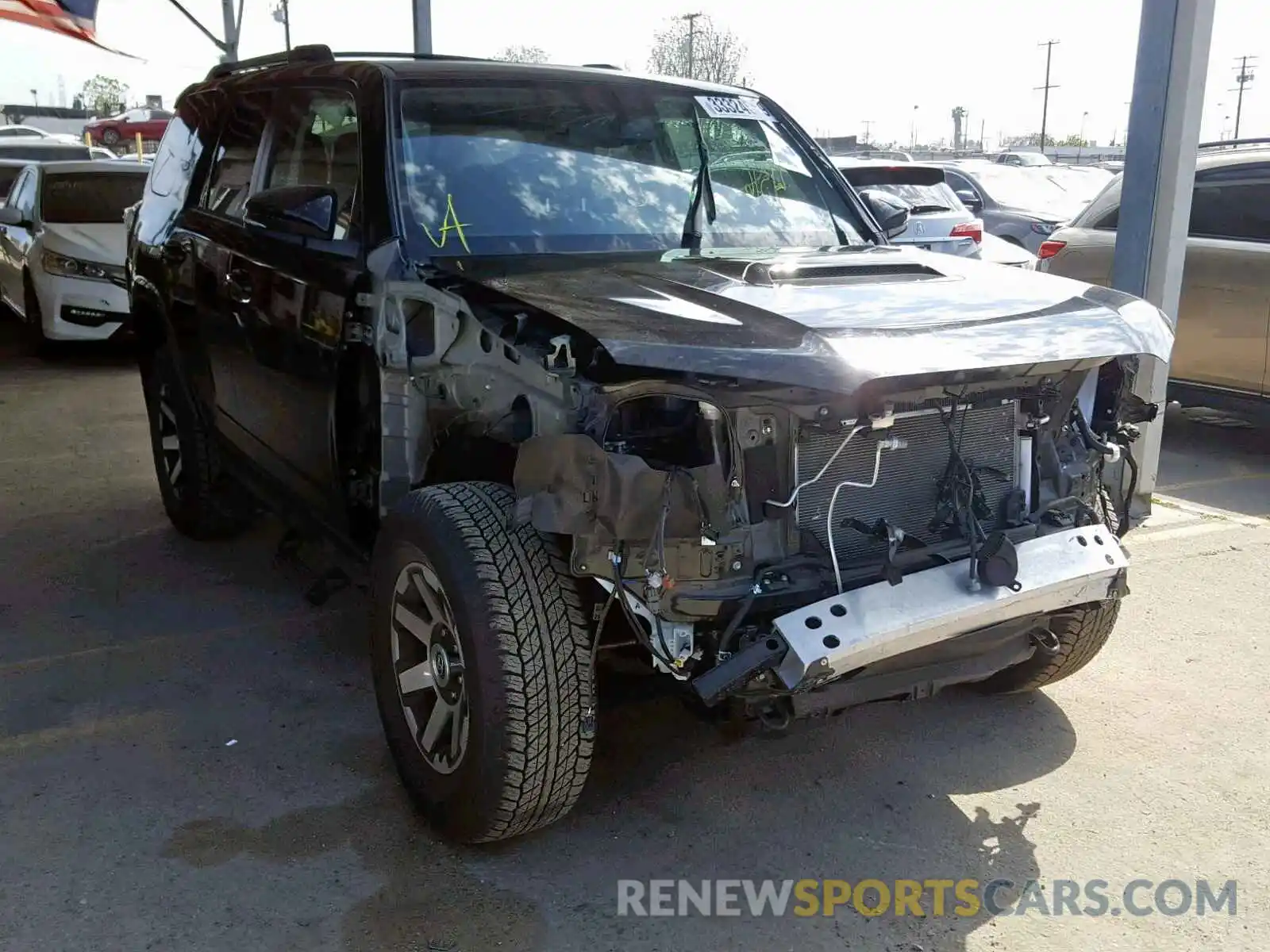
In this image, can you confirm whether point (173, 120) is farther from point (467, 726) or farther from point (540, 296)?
point (467, 726)

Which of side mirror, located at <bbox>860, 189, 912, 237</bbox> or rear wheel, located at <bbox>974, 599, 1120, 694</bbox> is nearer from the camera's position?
rear wheel, located at <bbox>974, 599, 1120, 694</bbox>

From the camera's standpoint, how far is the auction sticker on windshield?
414cm

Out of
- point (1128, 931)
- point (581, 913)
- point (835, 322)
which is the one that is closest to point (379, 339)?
point (835, 322)

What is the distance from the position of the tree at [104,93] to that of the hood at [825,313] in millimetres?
75148

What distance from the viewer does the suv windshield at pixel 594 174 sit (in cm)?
353

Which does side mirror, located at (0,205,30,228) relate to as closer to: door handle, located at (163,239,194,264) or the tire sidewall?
door handle, located at (163,239,194,264)

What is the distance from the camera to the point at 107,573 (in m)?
5.02

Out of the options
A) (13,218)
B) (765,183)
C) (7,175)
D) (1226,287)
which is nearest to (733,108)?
(765,183)

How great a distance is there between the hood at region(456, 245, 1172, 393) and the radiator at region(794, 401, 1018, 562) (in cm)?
27

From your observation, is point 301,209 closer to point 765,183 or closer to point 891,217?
point 765,183

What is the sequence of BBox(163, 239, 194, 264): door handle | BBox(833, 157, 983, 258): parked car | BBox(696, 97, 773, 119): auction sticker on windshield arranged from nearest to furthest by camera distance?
BBox(696, 97, 773, 119): auction sticker on windshield → BBox(163, 239, 194, 264): door handle → BBox(833, 157, 983, 258): parked car

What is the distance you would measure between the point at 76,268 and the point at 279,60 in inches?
242

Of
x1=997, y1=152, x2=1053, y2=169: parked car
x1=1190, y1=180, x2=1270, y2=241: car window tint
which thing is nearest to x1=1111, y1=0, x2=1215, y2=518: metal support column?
x1=1190, y1=180, x2=1270, y2=241: car window tint

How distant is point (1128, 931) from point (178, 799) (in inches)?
96.1
